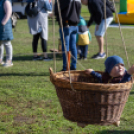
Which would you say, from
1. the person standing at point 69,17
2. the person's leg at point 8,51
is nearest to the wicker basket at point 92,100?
the person standing at point 69,17

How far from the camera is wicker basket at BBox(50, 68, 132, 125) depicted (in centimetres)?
207

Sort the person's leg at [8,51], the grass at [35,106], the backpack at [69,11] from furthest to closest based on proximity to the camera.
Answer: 1. the person's leg at [8,51]
2. the backpack at [69,11]
3. the grass at [35,106]

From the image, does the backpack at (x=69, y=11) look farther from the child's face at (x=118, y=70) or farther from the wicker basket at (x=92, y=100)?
the wicker basket at (x=92, y=100)

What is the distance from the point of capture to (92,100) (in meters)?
2.13

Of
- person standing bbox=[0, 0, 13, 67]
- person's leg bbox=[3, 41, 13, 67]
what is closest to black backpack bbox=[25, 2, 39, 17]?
person standing bbox=[0, 0, 13, 67]

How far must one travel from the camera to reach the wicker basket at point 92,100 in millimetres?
2074

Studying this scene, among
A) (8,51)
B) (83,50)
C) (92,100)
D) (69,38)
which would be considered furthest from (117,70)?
(83,50)

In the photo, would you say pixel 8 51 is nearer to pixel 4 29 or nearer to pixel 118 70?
pixel 4 29

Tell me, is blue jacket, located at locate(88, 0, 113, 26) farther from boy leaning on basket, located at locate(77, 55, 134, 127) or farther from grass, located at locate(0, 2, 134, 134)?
boy leaning on basket, located at locate(77, 55, 134, 127)

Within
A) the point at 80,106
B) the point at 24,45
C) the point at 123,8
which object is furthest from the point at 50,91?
the point at 123,8

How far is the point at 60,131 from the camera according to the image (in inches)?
112

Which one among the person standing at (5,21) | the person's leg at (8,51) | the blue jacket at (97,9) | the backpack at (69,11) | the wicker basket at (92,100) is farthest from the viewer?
the blue jacket at (97,9)

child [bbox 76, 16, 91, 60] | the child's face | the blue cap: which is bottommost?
child [bbox 76, 16, 91, 60]

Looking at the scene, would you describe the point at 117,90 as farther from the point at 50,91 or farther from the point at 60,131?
the point at 50,91
